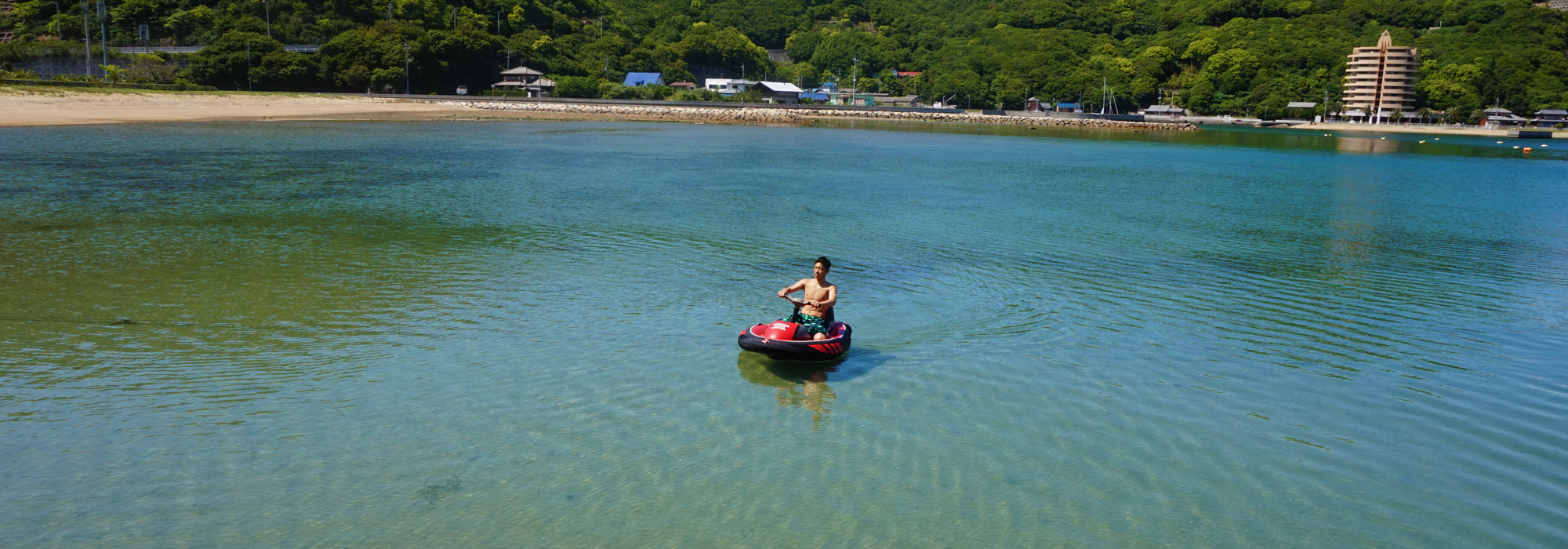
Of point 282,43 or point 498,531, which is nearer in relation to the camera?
point 498,531

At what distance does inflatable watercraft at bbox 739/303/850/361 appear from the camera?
33.0ft

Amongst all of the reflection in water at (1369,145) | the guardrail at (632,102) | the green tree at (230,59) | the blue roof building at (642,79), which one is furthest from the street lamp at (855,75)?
the green tree at (230,59)

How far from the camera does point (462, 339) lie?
36.8ft

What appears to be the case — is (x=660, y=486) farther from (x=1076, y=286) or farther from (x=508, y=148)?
(x=508, y=148)

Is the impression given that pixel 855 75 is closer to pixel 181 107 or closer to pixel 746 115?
pixel 746 115

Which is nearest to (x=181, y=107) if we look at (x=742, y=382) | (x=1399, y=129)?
(x=742, y=382)

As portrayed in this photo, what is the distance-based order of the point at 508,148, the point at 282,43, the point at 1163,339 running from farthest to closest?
the point at 282,43, the point at 508,148, the point at 1163,339

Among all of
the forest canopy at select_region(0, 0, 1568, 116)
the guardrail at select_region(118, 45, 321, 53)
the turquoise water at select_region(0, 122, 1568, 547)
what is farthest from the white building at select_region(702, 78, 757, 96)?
the turquoise water at select_region(0, 122, 1568, 547)

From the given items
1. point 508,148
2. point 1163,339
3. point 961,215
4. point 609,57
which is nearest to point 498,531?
point 1163,339

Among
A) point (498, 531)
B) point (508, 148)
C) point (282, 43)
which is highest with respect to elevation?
point (282, 43)

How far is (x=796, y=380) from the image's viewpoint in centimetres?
1025

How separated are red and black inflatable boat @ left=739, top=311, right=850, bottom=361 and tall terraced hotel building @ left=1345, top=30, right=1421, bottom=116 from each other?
14363 centimetres

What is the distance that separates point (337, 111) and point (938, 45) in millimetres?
140031

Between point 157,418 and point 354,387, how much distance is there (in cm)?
167
